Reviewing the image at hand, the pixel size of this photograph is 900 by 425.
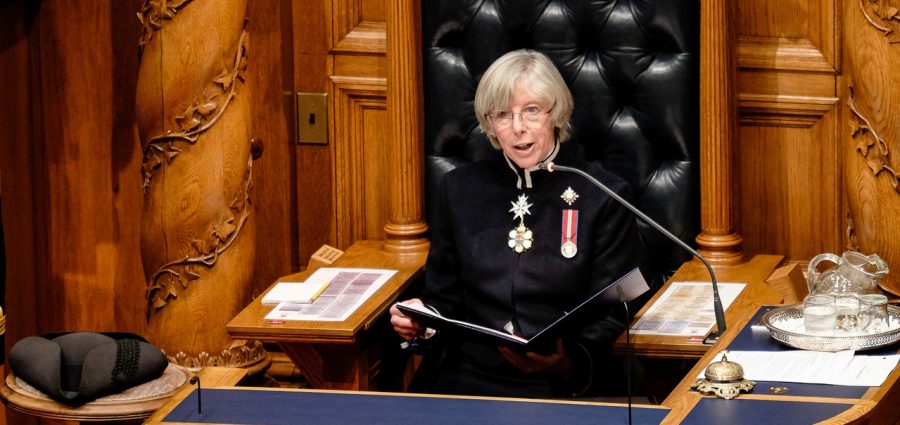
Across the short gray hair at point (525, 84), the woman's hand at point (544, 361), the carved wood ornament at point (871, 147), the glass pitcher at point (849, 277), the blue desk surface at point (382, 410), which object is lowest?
the woman's hand at point (544, 361)

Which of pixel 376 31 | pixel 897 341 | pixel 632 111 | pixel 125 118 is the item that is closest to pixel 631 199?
pixel 632 111

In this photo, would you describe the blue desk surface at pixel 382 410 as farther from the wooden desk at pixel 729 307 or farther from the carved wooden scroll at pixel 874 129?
the carved wooden scroll at pixel 874 129

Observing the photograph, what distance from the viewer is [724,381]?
2820 mm

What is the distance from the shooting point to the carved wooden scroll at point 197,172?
3.87 meters

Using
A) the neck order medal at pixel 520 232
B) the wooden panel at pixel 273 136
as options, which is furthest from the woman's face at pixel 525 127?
the wooden panel at pixel 273 136

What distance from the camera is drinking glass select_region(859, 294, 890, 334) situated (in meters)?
3.05

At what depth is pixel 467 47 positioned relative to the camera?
4020 millimetres

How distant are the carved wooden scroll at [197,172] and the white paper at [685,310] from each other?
3.55ft

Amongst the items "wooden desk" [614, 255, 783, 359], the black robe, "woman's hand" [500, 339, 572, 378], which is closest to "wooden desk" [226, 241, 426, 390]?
the black robe

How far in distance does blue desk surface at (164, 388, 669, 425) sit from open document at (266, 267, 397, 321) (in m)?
0.61

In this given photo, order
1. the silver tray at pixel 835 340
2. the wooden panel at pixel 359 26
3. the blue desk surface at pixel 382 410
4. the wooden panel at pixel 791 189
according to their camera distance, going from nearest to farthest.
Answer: the blue desk surface at pixel 382 410, the silver tray at pixel 835 340, the wooden panel at pixel 791 189, the wooden panel at pixel 359 26

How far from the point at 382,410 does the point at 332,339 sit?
25.7 inches

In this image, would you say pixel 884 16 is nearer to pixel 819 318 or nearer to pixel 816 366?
pixel 819 318

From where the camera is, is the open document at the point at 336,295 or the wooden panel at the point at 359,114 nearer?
the open document at the point at 336,295
